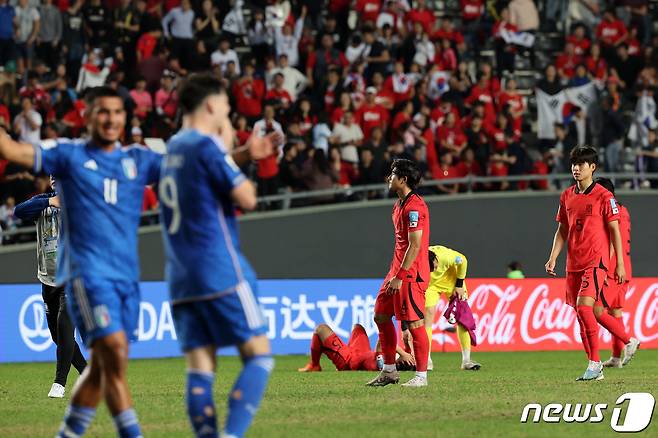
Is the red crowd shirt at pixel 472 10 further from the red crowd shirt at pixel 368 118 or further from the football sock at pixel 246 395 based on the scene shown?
the football sock at pixel 246 395

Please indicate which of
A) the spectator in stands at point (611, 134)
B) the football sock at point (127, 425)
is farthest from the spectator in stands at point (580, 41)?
the football sock at point (127, 425)

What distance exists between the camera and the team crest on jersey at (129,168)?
7.61 meters

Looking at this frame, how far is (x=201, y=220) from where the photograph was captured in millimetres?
6699

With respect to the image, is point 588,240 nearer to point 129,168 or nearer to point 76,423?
point 129,168

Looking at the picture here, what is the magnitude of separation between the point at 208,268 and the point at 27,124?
14.2 m

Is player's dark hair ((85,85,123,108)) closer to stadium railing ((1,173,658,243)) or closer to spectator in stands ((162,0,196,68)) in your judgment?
stadium railing ((1,173,658,243))

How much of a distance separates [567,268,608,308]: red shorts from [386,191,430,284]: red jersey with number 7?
198 cm

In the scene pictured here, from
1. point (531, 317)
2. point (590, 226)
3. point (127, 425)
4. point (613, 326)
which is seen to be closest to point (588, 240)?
point (590, 226)

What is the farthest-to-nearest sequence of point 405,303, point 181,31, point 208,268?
1. point 181,31
2. point 405,303
3. point 208,268

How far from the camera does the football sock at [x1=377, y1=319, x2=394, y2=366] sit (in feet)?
41.0

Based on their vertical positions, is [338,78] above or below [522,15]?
below

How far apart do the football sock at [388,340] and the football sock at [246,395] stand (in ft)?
19.0

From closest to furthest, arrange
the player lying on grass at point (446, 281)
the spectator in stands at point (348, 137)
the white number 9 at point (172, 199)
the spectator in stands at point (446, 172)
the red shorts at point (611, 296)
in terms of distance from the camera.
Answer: the white number 9 at point (172, 199), the red shorts at point (611, 296), the player lying on grass at point (446, 281), the spectator in stands at point (348, 137), the spectator in stands at point (446, 172)

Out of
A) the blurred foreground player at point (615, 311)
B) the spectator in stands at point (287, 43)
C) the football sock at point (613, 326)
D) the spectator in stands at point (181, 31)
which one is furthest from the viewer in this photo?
the spectator in stands at point (287, 43)
